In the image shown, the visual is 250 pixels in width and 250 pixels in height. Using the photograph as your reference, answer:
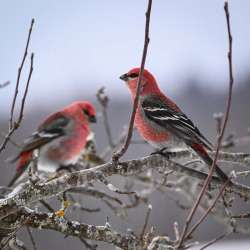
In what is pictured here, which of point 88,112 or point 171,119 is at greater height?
point 171,119

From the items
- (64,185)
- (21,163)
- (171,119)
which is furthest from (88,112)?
(64,185)

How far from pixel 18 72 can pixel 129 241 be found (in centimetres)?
106

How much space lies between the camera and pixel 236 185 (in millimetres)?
3080

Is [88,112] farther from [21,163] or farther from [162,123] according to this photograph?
[162,123]

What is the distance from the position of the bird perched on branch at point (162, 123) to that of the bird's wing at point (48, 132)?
6.84 ft

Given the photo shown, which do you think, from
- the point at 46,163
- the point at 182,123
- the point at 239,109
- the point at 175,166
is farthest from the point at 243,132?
the point at 175,166

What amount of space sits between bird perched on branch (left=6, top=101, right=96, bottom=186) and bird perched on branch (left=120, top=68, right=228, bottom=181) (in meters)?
1.72

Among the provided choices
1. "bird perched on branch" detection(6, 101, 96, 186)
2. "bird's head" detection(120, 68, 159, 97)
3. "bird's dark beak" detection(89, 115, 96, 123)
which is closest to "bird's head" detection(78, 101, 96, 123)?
"bird's dark beak" detection(89, 115, 96, 123)

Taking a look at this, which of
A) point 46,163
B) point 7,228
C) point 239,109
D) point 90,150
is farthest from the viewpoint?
point 239,109

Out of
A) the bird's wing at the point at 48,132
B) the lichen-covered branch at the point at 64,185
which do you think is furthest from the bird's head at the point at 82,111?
the lichen-covered branch at the point at 64,185

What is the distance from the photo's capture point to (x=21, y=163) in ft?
21.5

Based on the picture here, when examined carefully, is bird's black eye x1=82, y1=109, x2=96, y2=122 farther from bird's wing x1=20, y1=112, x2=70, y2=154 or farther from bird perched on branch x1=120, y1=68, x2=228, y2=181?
bird perched on branch x1=120, y1=68, x2=228, y2=181

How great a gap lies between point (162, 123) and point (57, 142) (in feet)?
8.53

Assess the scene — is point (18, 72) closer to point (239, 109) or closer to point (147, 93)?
point (147, 93)
